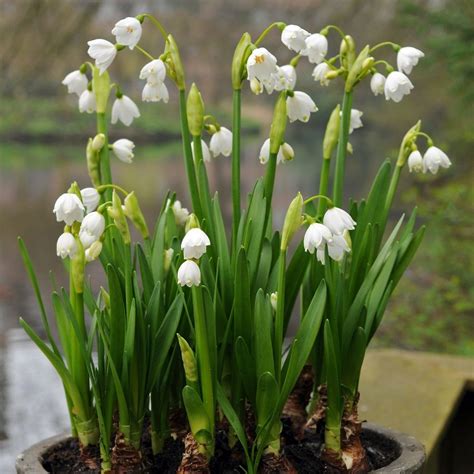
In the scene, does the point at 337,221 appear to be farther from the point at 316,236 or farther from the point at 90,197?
the point at 90,197

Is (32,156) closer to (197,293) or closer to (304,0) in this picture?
(304,0)

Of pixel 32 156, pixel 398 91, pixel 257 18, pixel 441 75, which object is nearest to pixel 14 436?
pixel 398 91

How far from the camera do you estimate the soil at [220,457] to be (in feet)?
4.19

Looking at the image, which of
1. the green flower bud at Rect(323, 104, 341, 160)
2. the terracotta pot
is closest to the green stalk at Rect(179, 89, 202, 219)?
the green flower bud at Rect(323, 104, 341, 160)

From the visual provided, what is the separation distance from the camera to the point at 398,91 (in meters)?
1.25

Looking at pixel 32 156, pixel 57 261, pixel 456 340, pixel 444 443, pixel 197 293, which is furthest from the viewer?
pixel 32 156

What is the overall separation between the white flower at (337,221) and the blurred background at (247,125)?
4.42ft

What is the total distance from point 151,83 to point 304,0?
632cm

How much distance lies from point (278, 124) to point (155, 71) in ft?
0.61

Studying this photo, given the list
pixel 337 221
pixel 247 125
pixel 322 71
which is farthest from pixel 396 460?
pixel 247 125

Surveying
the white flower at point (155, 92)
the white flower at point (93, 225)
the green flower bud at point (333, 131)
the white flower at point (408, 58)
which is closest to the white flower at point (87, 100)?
the white flower at point (155, 92)

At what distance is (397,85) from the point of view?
1.25m

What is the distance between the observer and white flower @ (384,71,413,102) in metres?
1.25

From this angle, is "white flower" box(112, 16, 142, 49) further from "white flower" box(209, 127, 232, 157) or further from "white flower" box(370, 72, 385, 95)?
"white flower" box(370, 72, 385, 95)
